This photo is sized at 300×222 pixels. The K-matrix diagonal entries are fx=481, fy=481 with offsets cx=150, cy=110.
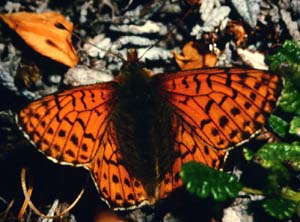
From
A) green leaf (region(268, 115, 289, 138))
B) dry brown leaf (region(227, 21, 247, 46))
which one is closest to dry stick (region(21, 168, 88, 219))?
green leaf (region(268, 115, 289, 138))

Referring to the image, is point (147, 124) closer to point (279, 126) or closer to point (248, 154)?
point (248, 154)

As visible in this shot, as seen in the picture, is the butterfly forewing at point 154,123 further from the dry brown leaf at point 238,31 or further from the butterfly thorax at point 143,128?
the dry brown leaf at point 238,31

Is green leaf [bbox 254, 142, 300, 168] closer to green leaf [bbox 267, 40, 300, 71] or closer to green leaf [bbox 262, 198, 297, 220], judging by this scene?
green leaf [bbox 262, 198, 297, 220]

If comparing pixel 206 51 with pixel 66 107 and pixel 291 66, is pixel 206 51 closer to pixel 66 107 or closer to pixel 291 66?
pixel 291 66

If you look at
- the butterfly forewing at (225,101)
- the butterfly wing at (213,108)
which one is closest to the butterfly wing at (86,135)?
the butterfly wing at (213,108)

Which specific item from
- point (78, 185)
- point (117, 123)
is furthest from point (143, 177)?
point (78, 185)

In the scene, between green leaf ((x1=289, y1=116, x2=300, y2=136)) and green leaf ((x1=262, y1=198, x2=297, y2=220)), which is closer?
green leaf ((x1=262, y1=198, x2=297, y2=220))
